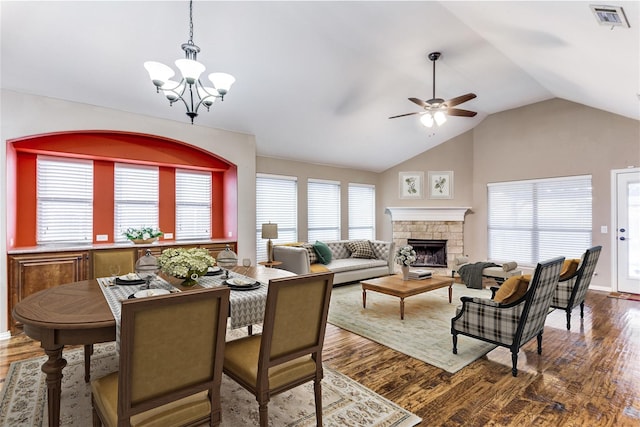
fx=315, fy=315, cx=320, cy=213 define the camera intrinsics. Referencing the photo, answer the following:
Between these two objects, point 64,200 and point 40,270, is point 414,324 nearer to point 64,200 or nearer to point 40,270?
point 40,270

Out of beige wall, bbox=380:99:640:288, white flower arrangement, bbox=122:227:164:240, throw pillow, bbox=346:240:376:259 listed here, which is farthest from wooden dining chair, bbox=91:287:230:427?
beige wall, bbox=380:99:640:288

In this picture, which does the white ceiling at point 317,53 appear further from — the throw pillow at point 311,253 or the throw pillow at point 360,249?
the throw pillow at point 360,249

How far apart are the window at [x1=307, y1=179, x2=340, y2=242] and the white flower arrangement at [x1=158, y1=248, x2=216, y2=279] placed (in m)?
4.68

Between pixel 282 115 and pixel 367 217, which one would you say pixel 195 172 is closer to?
pixel 282 115

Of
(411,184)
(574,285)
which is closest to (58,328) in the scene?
(574,285)

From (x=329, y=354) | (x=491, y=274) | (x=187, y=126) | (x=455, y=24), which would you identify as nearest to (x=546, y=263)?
(x=329, y=354)

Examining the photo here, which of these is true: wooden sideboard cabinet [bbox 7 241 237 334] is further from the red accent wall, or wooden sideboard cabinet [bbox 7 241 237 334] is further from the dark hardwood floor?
the dark hardwood floor

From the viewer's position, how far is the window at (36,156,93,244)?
4148mm

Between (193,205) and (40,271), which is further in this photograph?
(193,205)

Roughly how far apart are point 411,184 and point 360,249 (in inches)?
92.5

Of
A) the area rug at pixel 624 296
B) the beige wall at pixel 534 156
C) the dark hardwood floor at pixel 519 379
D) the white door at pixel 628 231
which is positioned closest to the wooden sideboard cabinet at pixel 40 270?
the dark hardwood floor at pixel 519 379

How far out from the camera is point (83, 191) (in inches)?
174

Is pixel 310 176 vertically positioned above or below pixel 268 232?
above

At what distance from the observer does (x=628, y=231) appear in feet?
17.0
